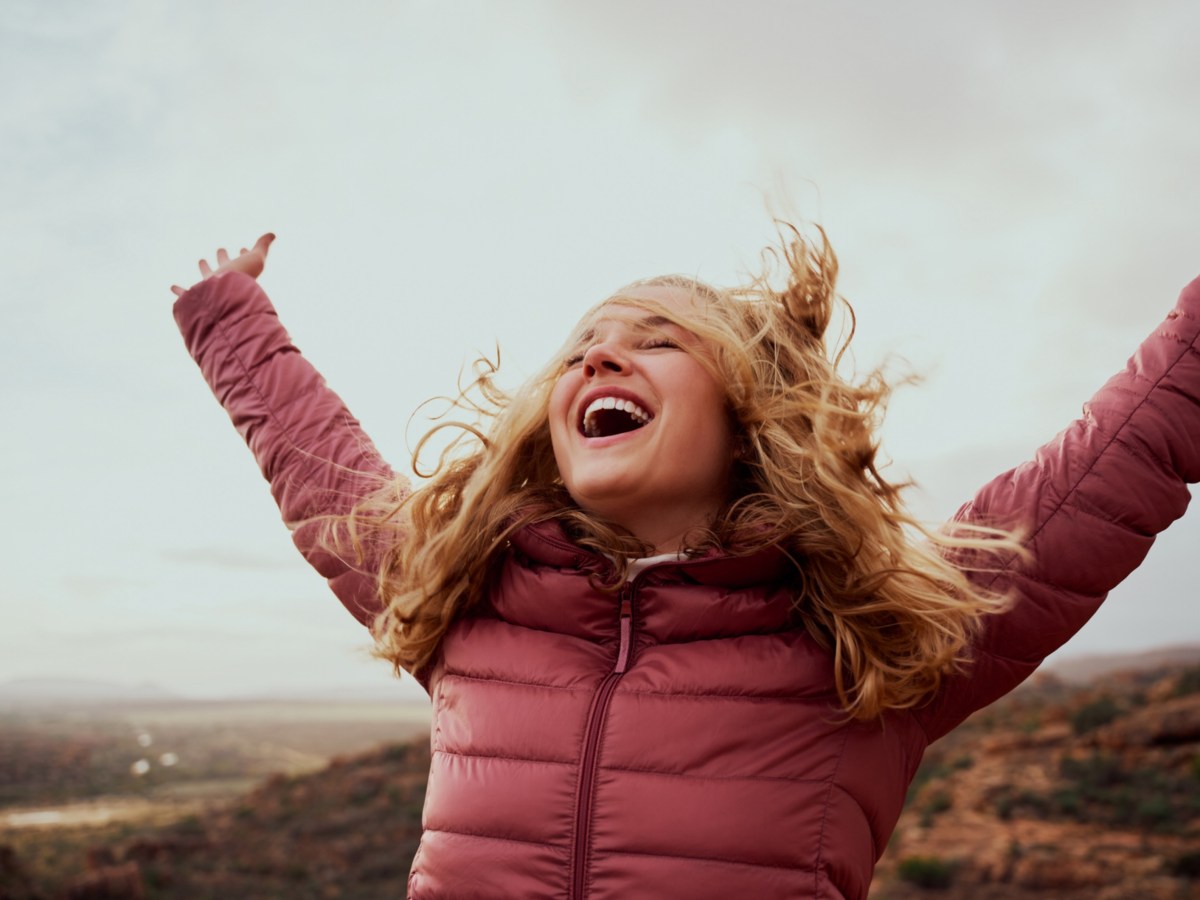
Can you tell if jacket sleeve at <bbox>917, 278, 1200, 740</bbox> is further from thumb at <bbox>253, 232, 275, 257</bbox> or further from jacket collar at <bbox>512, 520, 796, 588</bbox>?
thumb at <bbox>253, 232, 275, 257</bbox>

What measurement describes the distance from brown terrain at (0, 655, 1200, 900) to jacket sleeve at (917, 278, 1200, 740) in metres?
12.1

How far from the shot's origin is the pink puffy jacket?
6.09 ft

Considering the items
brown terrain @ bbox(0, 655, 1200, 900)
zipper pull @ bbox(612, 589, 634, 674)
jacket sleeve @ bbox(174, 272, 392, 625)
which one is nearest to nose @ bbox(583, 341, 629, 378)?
zipper pull @ bbox(612, 589, 634, 674)

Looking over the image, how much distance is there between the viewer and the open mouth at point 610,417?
2.18 meters

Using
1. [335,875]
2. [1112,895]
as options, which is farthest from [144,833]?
[1112,895]

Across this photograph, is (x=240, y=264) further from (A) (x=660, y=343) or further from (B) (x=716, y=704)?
(B) (x=716, y=704)

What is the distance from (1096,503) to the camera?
1986mm

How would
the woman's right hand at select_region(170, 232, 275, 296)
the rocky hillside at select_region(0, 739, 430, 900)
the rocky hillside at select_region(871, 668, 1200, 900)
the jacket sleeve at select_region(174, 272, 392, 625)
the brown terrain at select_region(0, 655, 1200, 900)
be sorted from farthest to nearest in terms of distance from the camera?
1. the rocky hillside at select_region(0, 739, 430, 900)
2. the brown terrain at select_region(0, 655, 1200, 900)
3. the rocky hillside at select_region(871, 668, 1200, 900)
4. the woman's right hand at select_region(170, 232, 275, 296)
5. the jacket sleeve at select_region(174, 272, 392, 625)

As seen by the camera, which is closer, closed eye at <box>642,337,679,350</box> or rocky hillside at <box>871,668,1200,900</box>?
closed eye at <box>642,337,679,350</box>

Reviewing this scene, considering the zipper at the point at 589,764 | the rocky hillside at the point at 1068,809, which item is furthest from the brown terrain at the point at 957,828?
the zipper at the point at 589,764

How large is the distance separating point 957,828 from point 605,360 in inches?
660

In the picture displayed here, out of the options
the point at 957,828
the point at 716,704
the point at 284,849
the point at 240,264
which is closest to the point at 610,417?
the point at 716,704

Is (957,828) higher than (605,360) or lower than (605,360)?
lower

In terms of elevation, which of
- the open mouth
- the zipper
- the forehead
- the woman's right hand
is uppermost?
the woman's right hand
